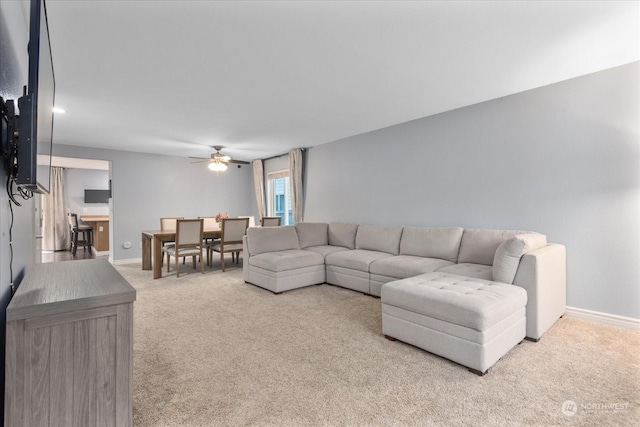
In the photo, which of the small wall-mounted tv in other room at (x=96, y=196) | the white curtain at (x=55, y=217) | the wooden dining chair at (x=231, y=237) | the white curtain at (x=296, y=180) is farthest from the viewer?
the small wall-mounted tv in other room at (x=96, y=196)

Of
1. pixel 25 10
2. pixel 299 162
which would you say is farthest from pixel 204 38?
pixel 299 162

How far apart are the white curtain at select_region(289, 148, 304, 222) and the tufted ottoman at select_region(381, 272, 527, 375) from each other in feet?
13.0

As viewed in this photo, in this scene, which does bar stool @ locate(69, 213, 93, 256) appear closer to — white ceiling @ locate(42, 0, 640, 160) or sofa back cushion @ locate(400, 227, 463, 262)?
white ceiling @ locate(42, 0, 640, 160)

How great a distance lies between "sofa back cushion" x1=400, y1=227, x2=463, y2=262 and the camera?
348 cm

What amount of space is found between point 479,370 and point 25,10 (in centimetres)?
362

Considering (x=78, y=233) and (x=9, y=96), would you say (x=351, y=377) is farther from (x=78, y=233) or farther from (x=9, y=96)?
(x=78, y=233)

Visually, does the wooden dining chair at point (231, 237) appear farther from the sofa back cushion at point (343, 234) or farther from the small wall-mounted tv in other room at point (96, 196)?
the small wall-mounted tv in other room at point (96, 196)

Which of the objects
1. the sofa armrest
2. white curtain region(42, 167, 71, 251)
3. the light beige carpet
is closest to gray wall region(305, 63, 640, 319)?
the sofa armrest

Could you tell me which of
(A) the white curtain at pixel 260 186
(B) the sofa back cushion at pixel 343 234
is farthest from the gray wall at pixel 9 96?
(A) the white curtain at pixel 260 186

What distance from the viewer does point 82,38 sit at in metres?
2.15

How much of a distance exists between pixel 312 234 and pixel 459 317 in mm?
3089

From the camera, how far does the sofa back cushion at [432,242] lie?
3479 mm

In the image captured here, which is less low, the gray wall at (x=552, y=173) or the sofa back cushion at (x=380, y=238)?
the gray wall at (x=552, y=173)

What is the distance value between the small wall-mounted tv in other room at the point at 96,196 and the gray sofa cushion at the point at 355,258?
7726 millimetres
